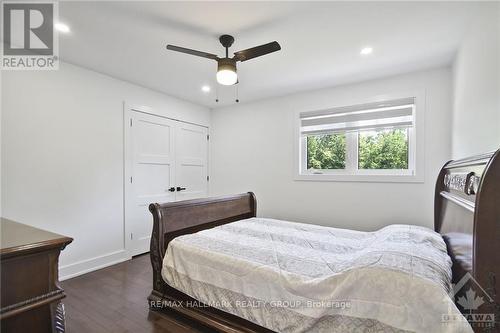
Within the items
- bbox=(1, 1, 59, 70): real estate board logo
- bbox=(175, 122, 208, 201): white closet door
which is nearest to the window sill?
bbox=(175, 122, 208, 201): white closet door

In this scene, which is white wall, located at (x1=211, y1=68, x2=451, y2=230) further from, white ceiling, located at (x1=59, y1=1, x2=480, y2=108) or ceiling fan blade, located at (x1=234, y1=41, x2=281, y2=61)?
ceiling fan blade, located at (x1=234, y1=41, x2=281, y2=61)

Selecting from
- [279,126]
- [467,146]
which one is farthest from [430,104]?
[279,126]

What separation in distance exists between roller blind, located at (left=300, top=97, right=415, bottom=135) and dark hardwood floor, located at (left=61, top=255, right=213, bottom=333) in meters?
2.95

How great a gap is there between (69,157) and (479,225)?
11.9 feet

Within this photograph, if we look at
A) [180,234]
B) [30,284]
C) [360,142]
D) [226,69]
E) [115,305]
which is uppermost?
[226,69]

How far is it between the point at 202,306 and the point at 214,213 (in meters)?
0.98

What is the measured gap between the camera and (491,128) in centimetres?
151

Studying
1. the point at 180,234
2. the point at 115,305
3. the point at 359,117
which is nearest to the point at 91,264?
the point at 115,305

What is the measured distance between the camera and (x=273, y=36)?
7.23 ft

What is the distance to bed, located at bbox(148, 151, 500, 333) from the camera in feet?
3.51

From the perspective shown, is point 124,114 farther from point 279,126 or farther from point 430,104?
point 430,104

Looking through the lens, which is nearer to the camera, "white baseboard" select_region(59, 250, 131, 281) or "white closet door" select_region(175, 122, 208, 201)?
"white baseboard" select_region(59, 250, 131, 281)

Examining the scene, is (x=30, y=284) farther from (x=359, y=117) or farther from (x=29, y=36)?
(x=359, y=117)

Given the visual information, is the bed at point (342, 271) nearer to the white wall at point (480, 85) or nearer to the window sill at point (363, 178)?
the white wall at point (480, 85)
